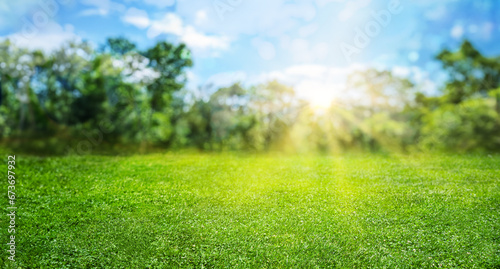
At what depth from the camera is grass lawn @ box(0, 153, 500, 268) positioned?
1069 centimetres

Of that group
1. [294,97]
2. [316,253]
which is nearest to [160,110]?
[294,97]

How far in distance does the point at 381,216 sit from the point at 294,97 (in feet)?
123

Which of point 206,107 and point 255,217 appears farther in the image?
point 206,107

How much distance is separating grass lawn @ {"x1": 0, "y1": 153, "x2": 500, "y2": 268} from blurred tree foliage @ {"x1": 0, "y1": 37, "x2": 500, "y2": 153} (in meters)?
23.8

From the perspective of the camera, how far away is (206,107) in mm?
51312

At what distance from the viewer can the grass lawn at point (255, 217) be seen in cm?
1069

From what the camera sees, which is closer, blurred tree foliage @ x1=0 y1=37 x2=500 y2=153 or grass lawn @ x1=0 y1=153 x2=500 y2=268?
grass lawn @ x1=0 y1=153 x2=500 y2=268

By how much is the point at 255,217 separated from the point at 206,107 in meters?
39.6

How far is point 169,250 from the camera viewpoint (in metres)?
11.0

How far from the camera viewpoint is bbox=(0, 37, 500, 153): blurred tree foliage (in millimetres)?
40281

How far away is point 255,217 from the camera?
512 inches

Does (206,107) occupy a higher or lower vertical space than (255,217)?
higher

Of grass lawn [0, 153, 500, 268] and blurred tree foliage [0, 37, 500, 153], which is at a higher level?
blurred tree foliage [0, 37, 500, 153]

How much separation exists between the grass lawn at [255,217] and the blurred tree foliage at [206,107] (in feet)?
78.2
